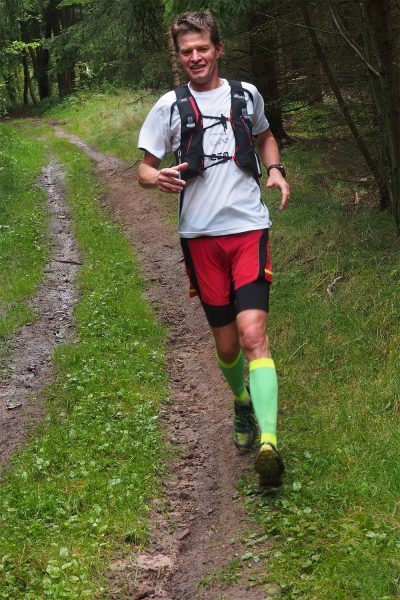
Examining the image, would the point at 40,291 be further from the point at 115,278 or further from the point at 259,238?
the point at 259,238

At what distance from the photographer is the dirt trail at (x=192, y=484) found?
383 centimetres

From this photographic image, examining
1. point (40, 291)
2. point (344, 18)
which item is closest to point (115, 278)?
point (40, 291)

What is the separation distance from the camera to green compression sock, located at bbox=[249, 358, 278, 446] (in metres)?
4.20

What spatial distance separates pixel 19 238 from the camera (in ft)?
42.4

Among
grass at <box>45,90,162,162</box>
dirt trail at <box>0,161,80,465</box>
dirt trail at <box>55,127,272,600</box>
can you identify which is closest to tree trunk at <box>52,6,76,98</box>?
grass at <box>45,90,162,162</box>

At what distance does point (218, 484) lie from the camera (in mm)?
4789

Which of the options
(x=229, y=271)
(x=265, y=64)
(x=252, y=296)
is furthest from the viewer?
(x=265, y=64)

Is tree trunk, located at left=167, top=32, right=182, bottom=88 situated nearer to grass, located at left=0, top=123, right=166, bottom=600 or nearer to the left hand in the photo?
grass, located at left=0, top=123, right=166, bottom=600

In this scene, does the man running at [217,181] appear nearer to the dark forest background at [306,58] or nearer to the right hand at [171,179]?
the right hand at [171,179]

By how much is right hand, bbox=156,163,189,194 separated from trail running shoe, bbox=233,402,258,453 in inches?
62.6

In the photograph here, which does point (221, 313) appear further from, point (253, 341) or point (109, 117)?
point (109, 117)

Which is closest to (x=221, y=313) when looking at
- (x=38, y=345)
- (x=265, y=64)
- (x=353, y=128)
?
(x=38, y=345)

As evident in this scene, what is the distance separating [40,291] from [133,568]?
6.75m

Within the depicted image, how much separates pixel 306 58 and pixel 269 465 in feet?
29.1
